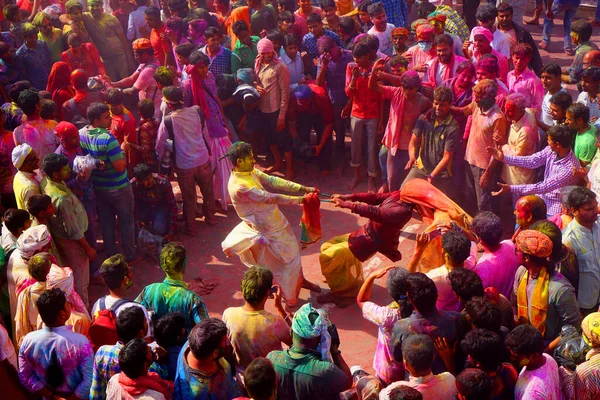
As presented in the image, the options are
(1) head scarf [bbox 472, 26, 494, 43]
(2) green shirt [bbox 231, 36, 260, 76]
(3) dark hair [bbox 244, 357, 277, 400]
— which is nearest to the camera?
(3) dark hair [bbox 244, 357, 277, 400]

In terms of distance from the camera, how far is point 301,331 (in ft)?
16.4

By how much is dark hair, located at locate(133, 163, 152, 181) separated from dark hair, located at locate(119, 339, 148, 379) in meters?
4.23

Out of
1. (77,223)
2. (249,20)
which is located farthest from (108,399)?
(249,20)

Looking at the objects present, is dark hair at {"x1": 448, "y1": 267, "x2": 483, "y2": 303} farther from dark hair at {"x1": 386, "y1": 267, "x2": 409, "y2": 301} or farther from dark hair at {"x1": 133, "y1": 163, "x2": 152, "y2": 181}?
dark hair at {"x1": 133, "y1": 163, "x2": 152, "y2": 181}

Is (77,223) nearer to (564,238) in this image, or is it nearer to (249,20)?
(564,238)

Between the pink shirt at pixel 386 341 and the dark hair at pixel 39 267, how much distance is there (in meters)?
2.60

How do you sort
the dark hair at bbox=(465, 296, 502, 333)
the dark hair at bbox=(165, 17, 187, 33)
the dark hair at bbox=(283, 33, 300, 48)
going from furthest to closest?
the dark hair at bbox=(165, 17, 187, 33) < the dark hair at bbox=(283, 33, 300, 48) < the dark hair at bbox=(465, 296, 502, 333)

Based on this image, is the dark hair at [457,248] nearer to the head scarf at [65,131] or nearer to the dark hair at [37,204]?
the dark hair at [37,204]

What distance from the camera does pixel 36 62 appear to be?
10883mm

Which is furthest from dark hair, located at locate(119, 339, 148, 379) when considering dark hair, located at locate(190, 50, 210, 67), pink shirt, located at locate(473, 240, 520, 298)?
dark hair, located at locate(190, 50, 210, 67)

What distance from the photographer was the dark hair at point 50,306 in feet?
17.7

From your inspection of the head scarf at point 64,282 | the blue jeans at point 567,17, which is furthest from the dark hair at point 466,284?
the blue jeans at point 567,17

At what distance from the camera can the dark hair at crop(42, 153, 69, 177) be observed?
7.32 m

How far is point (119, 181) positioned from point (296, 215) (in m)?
2.58
